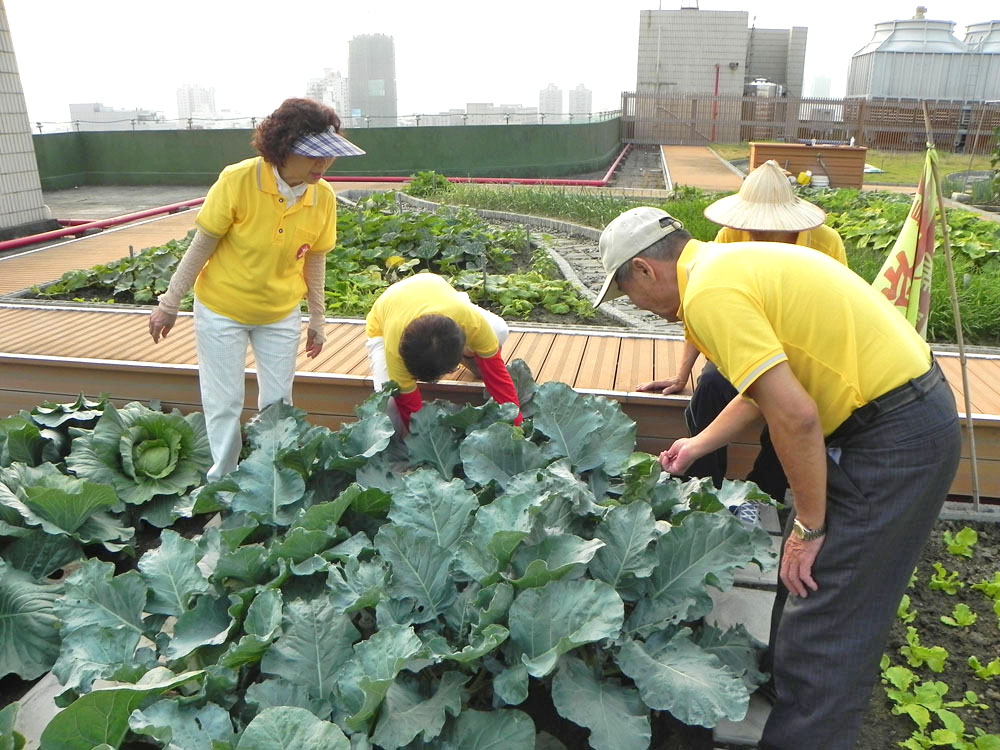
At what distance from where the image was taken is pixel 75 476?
10.9 ft

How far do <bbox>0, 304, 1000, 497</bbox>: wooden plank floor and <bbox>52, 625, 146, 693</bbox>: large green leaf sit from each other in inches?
70.6

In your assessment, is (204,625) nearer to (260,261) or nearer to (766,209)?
(260,261)

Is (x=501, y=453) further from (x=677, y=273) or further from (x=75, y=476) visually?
(x=75, y=476)

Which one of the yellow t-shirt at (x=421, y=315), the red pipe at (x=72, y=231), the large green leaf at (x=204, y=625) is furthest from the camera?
the red pipe at (x=72, y=231)

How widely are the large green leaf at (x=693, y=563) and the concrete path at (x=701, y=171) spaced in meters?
8.57

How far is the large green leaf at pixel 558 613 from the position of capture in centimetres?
193

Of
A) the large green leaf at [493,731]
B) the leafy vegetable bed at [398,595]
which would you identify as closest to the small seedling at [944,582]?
the leafy vegetable bed at [398,595]

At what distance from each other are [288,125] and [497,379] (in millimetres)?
1207

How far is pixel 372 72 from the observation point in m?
24.7

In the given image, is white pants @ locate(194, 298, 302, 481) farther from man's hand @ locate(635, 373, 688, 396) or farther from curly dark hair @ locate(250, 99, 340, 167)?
man's hand @ locate(635, 373, 688, 396)

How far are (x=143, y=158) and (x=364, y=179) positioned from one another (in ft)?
17.2

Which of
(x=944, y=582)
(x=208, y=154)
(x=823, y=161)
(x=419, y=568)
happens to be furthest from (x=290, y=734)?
(x=208, y=154)

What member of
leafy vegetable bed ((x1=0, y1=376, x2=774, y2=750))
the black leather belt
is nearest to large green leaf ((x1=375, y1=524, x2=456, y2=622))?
leafy vegetable bed ((x1=0, y1=376, x2=774, y2=750))

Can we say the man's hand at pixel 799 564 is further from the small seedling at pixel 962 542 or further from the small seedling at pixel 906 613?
the small seedling at pixel 962 542
